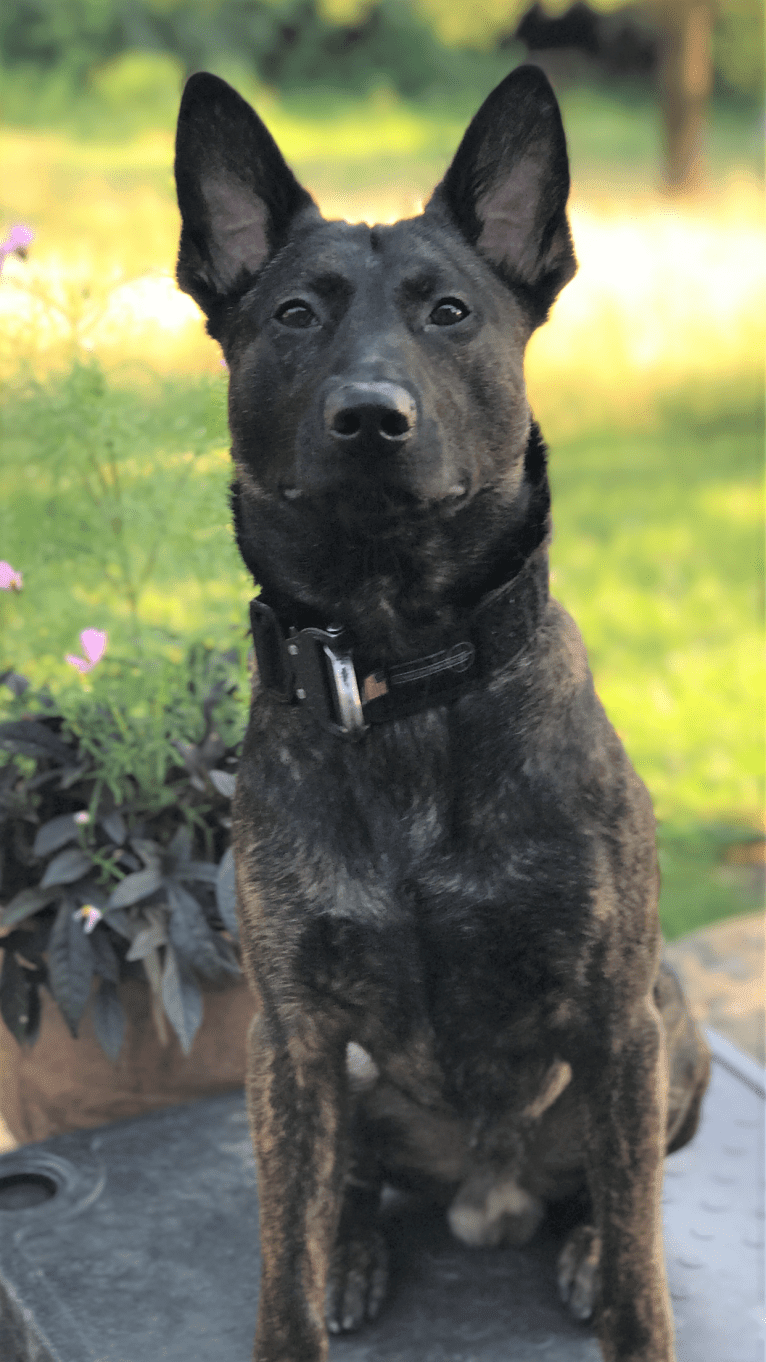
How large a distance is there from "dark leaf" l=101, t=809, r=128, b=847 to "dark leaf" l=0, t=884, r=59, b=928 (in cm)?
14

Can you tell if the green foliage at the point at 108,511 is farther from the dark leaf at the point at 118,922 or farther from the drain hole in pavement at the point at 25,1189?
the drain hole in pavement at the point at 25,1189

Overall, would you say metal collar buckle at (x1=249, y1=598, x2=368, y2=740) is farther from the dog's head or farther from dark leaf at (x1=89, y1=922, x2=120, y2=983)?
dark leaf at (x1=89, y1=922, x2=120, y2=983)

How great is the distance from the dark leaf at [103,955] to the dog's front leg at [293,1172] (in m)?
0.72

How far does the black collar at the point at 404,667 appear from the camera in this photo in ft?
5.91

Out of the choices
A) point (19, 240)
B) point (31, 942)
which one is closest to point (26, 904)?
point (31, 942)

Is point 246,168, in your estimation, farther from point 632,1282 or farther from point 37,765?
point 632,1282

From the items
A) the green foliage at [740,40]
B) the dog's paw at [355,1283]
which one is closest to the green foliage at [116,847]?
the dog's paw at [355,1283]

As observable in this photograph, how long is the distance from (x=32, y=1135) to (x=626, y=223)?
9236mm

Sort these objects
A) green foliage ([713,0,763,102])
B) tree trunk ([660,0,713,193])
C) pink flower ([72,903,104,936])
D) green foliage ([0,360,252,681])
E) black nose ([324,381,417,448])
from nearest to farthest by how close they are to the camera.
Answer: black nose ([324,381,417,448]), pink flower ([72,903,104,936]), green foliage ([0,360,252,681]), green foliage ([713,0,763,102]), tree trunk ([660,0,713,193])

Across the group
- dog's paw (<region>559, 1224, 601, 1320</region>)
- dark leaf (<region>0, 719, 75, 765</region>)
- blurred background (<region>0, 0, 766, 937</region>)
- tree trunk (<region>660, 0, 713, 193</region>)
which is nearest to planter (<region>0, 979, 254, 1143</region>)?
dark leaf (<region>0, 719, 75, 765</region>)

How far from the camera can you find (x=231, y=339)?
6.24ft

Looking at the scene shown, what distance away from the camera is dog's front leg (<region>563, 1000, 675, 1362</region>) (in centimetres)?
186

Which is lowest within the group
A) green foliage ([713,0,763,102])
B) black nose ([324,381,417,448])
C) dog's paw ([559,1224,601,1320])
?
dog's paw ([559,1224,601,1320])

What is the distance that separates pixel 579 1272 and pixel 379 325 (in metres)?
1.49
